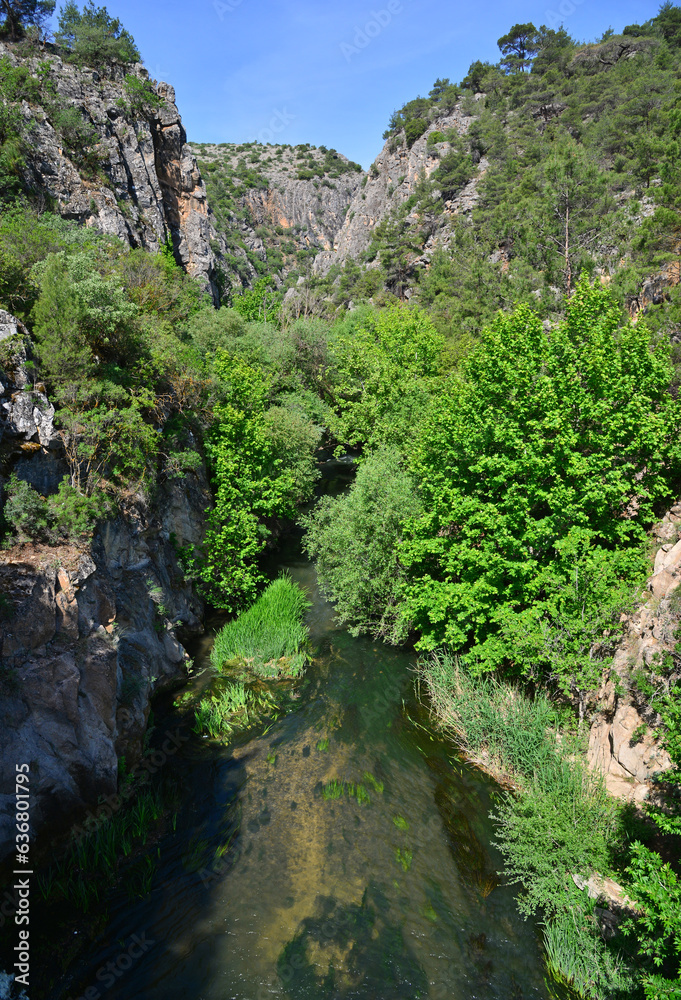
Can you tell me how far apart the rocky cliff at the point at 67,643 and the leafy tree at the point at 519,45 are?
4069 inches

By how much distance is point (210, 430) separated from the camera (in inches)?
789

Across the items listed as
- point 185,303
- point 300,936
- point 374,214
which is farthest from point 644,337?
point 374,214

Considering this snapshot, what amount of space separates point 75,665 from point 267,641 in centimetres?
764

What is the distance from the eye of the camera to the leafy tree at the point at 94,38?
34.3 m

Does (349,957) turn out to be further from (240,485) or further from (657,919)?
(240,485)

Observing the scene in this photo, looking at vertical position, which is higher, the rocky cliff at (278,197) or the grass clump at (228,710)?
the rocky cliff at (278,197)

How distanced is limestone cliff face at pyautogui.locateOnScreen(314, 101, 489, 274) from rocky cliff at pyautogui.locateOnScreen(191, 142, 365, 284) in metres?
12.5

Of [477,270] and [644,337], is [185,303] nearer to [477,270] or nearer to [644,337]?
[644,337]

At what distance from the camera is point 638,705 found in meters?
10.0

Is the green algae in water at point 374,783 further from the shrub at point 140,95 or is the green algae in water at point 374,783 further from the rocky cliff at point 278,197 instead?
the rocky cliff at point 278,197

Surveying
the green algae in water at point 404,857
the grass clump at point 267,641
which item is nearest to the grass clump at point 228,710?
the grass clump at point 267,641

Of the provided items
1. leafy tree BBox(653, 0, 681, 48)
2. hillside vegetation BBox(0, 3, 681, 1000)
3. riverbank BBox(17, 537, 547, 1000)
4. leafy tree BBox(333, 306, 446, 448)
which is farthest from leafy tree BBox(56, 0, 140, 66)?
leafy tree BBox(653, 0, 681, 48)

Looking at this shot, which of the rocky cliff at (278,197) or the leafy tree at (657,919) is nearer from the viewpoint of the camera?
the leafy tree at (657,919)

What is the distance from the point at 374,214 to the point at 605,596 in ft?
336
